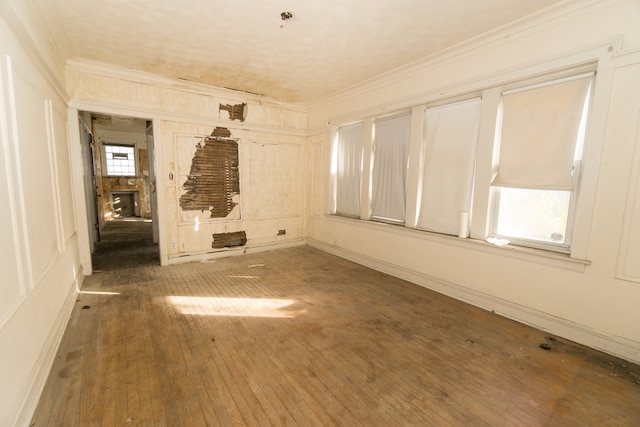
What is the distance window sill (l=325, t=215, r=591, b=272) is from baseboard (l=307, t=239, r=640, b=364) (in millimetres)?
485

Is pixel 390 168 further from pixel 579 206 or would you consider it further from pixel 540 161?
pixel 579 206

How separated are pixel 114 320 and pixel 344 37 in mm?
3747

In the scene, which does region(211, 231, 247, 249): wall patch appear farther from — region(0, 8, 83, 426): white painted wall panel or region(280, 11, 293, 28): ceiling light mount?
region(280, 11, 293, 28): ceiling light mount

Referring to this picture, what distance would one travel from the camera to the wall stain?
465cm

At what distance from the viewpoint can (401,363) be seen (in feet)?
7.12

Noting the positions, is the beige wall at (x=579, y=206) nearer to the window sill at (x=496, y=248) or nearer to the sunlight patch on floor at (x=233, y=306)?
the window sill at (x=496, y=248)

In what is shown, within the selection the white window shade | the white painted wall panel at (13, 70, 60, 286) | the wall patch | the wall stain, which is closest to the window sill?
the white window shade

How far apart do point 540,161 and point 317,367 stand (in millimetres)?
2770

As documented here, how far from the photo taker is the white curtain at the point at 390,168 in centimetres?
400

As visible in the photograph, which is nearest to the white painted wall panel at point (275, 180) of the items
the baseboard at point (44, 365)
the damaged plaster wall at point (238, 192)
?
the damaged plaster wall at point (238, 192)

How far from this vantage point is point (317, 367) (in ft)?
6.94

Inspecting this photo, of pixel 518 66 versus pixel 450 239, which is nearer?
pixel 518 66

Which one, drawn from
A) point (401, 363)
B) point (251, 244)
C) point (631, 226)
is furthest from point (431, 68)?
point (251, 244)

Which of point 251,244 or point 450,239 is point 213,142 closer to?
point 251,244
